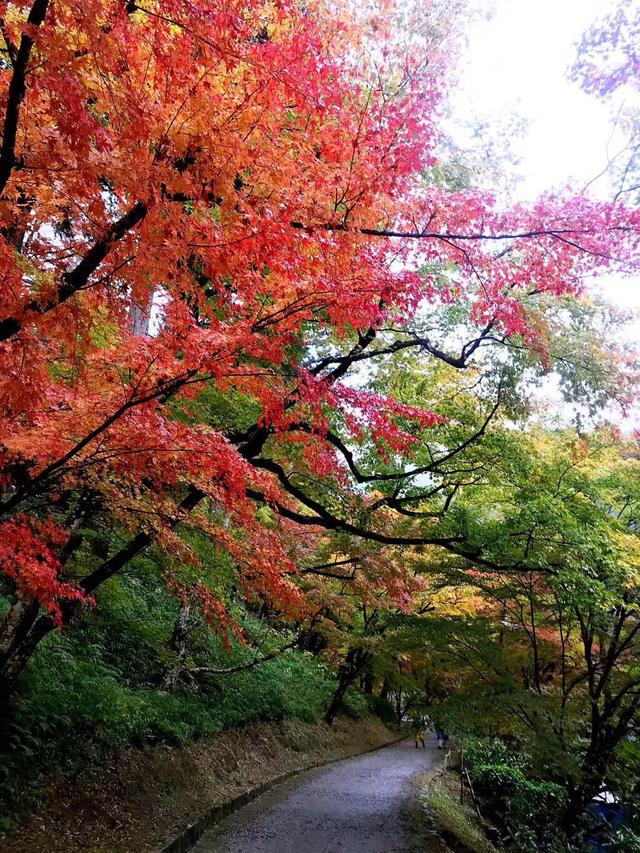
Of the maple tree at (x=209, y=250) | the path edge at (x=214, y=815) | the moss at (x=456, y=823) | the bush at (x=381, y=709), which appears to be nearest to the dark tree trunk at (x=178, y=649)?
the path edge at (x=214, y=815)

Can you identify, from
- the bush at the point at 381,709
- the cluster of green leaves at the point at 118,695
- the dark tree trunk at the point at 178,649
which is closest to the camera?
the cluster of green leaves at the point at 118,695

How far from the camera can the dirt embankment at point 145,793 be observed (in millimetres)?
5707

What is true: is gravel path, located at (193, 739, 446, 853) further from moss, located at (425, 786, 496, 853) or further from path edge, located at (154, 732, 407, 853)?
moss, located at (425, 786, 496, 853)

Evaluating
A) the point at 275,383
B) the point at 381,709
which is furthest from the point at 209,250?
the point at 381,709

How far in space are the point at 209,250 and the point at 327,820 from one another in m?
9.63

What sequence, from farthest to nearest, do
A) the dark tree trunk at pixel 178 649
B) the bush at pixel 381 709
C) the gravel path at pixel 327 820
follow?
the bush at pixel 381 709 < the dark tree trunk at pixel 178 649 < the gravel path at pixel 327 820

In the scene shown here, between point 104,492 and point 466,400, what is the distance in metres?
5.29

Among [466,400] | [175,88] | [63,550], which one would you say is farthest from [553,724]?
[175,88]

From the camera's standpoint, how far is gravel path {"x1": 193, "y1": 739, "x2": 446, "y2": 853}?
295 inches

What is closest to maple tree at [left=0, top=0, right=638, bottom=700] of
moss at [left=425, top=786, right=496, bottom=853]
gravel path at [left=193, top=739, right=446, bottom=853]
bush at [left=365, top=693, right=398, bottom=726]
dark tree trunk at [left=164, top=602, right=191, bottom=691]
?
gravel path at [left=193, top=739, right=446, bottom=853]

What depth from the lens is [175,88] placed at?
3676mm

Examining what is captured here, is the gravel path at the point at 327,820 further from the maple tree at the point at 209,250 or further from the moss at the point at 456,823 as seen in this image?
the maple tree at the point at 209,250

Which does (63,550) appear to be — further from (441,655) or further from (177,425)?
(441,655)

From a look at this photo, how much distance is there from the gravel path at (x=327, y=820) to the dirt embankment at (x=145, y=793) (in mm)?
501
